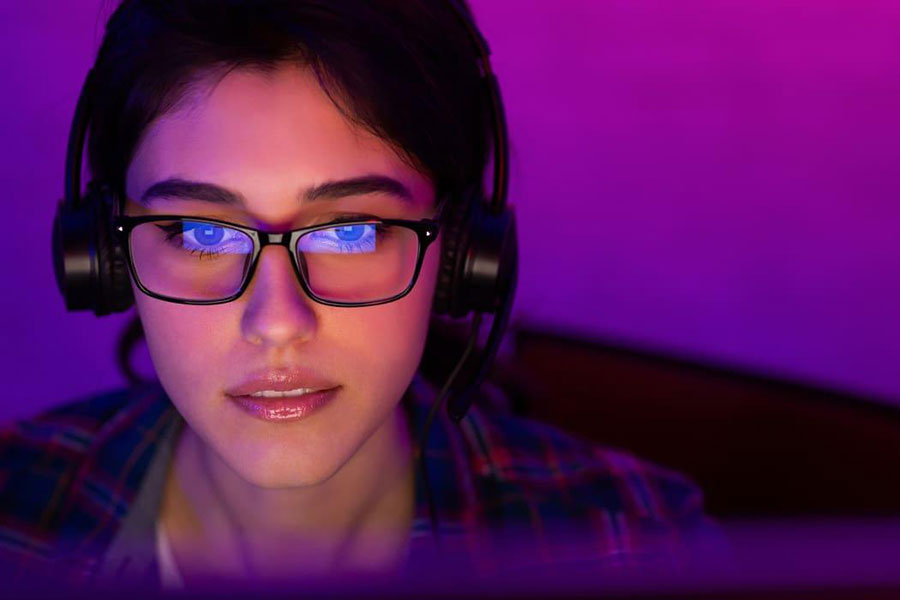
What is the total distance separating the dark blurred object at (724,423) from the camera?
1.36 metres

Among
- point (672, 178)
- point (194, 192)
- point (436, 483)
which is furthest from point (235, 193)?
point (672, 178)

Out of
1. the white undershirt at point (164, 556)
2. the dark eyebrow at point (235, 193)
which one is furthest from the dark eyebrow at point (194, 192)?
the white undershirt at point (164, 556)

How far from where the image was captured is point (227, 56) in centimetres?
92

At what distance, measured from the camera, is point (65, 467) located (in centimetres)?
133

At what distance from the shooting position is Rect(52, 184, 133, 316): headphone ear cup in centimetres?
97

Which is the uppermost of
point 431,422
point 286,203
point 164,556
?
point 286,203

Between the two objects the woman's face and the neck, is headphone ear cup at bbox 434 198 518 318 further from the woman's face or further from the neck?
the neck

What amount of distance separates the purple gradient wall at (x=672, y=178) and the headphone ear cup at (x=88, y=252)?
74cm

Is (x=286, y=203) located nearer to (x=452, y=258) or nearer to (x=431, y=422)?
(x=452, y=258)

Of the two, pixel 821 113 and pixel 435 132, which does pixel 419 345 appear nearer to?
pixel 435 132

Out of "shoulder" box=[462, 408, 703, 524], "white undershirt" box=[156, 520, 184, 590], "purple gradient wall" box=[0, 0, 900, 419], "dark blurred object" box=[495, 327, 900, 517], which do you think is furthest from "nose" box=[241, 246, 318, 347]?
"purple gradient wall" box=[0, 0, 900, 419]

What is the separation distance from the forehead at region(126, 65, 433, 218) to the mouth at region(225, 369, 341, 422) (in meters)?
0.17

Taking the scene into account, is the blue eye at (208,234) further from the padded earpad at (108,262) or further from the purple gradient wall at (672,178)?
the purple gradient wall at (672,178)

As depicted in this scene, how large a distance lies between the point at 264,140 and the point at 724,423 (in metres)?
0.99
